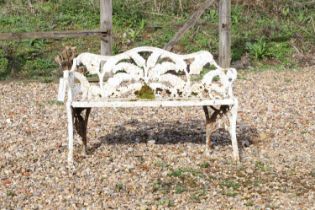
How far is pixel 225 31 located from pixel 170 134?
3.95m

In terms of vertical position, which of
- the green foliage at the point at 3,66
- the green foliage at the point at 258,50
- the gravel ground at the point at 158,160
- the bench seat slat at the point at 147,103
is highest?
the green foliage at the point at 258,50

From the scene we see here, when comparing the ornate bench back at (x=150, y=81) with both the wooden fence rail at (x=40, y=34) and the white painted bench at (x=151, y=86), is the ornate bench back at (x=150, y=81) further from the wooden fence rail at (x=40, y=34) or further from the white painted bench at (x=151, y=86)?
the wooden fence rail at (x=40, y=34)

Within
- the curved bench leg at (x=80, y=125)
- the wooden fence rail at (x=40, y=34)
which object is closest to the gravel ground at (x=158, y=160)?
the curved bench leg at (x=80, y=125)

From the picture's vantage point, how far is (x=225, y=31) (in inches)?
428

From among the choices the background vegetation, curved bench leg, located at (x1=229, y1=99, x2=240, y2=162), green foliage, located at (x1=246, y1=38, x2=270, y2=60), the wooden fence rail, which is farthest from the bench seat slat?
green foliage, located at (x1=246, y1=38, x2=270, y2=60)

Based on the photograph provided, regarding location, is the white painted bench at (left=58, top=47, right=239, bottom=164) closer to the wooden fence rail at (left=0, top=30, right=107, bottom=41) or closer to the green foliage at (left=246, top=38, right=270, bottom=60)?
the wooden fence rail at (left=0, top=30, right=107, bottom=41)

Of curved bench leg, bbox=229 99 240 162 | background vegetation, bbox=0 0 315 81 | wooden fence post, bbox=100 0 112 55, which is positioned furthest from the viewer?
background vegetation, bbox=0 0 315 81

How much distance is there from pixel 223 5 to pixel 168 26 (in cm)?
253

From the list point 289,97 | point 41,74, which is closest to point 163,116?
point 289,97

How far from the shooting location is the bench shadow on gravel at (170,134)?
6.98 m

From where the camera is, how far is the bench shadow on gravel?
6984 mm

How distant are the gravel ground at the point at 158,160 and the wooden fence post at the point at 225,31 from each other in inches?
73.3

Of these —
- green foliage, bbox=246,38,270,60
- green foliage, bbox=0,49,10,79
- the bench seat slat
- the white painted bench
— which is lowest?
the bench seat slat

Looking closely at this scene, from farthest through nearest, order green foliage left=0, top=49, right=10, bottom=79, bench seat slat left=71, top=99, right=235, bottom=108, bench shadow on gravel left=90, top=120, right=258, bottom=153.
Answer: green foliage left=0, top=49, right=10, bottom=79
bench shadow on gravel left=90, top=120, right=258, bottom=153
bench seat slat left=71, top=99, right=235, bottom=108
